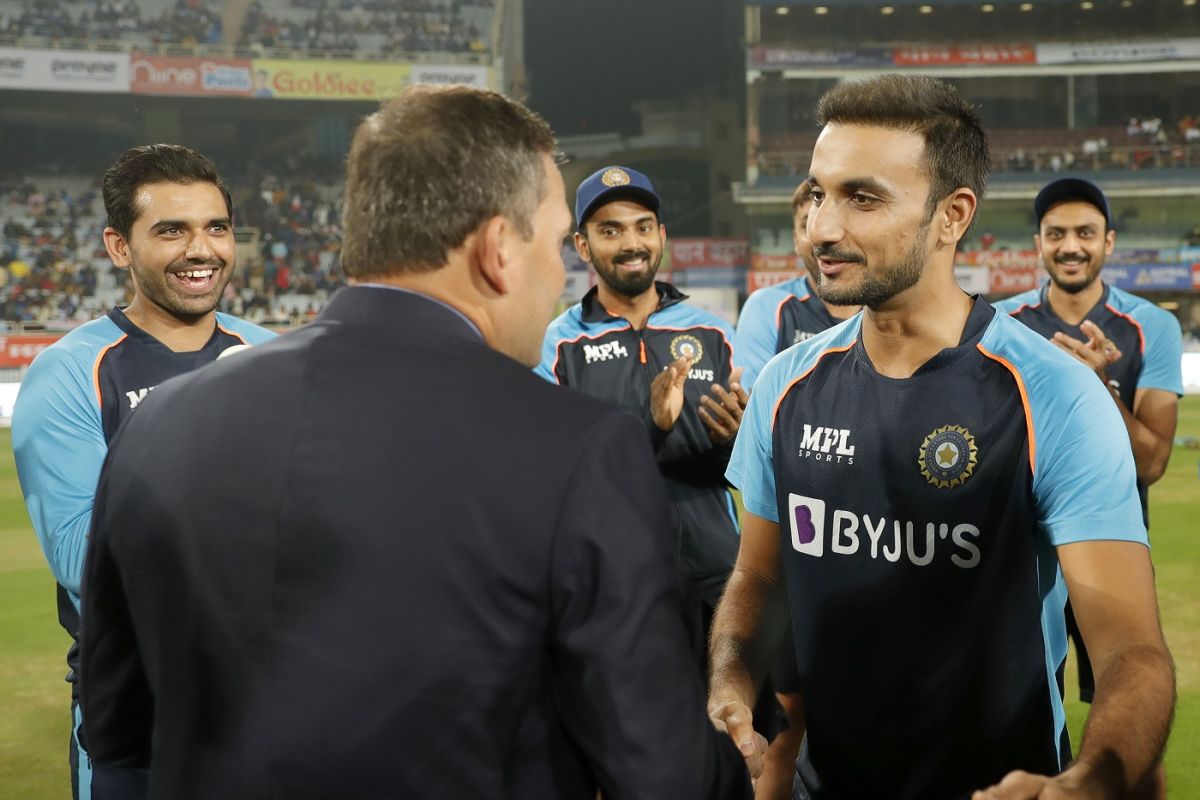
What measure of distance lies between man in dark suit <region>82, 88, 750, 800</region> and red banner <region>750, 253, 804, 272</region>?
34499 millimetres

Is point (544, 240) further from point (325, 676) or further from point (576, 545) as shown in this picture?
point (325, 676)

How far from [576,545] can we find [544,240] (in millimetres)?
461

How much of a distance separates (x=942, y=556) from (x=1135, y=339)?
3.28 meters

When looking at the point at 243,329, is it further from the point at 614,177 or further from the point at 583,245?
the point at 614,177

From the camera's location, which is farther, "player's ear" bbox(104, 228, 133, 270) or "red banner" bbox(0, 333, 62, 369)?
"red banner" bbox(0, 333, 62, 369)

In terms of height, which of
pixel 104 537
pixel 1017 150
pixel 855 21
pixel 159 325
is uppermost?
pixel 855 21

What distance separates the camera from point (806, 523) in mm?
2412

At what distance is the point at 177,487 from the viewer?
141 cm

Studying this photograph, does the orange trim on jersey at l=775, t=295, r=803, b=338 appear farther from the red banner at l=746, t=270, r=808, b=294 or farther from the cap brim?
the red banner at l=746, t=270, r=808, b=294

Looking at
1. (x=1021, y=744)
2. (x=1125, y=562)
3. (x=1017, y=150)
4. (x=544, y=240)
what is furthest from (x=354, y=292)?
(x=1017, y=150)

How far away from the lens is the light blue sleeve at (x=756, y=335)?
18.2 feet

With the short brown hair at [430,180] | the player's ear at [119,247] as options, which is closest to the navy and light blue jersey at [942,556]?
the short brown hair at [430,180]

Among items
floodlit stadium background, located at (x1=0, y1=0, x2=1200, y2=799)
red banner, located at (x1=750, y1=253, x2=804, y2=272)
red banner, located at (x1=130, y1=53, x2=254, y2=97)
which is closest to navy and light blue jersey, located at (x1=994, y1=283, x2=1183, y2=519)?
floodlit stadium background, located at (x1=0, y1=0, x2=1200, y2=799)

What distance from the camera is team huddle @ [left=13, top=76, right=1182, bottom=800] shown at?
1.34 metres
